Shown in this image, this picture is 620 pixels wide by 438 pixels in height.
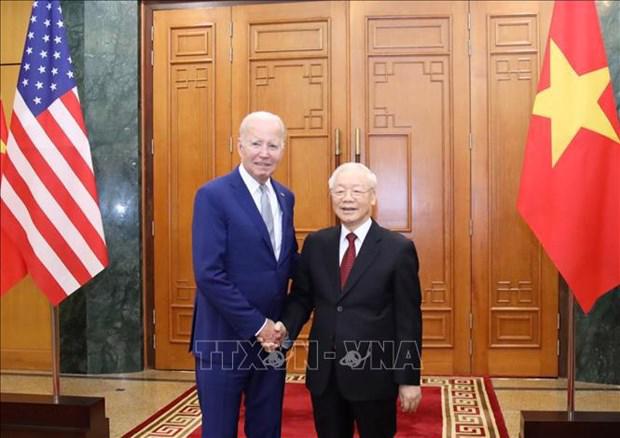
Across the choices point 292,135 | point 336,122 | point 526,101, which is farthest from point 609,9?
point 292,135

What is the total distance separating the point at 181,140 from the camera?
17.4 ft

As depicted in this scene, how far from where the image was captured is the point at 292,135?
17.0ft

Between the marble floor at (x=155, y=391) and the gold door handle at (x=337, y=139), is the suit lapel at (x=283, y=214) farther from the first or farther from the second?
the gold door handle at (x=337, y=139)

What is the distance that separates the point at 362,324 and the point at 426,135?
9.71 ft

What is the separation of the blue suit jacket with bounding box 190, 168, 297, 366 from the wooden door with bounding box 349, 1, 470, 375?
8.80 ft

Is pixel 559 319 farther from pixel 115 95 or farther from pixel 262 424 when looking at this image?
pixel 115 95

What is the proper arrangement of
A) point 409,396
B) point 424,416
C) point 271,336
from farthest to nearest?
point 424,416 → point 271,336 → point 409,396

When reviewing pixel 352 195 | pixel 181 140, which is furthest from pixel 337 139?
pixel 352 195

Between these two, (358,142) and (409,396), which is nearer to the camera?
(409,396)

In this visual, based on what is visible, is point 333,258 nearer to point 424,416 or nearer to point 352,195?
point 352,195

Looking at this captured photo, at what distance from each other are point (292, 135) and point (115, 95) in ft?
4.46

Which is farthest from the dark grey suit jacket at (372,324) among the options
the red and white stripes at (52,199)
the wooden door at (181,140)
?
the wooden door at (181,140)

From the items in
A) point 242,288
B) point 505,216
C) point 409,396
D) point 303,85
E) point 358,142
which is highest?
point 303,85

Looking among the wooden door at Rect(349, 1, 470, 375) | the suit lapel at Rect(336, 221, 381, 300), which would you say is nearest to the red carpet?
the wooden door at Rect(349, 1, 470, 375)
